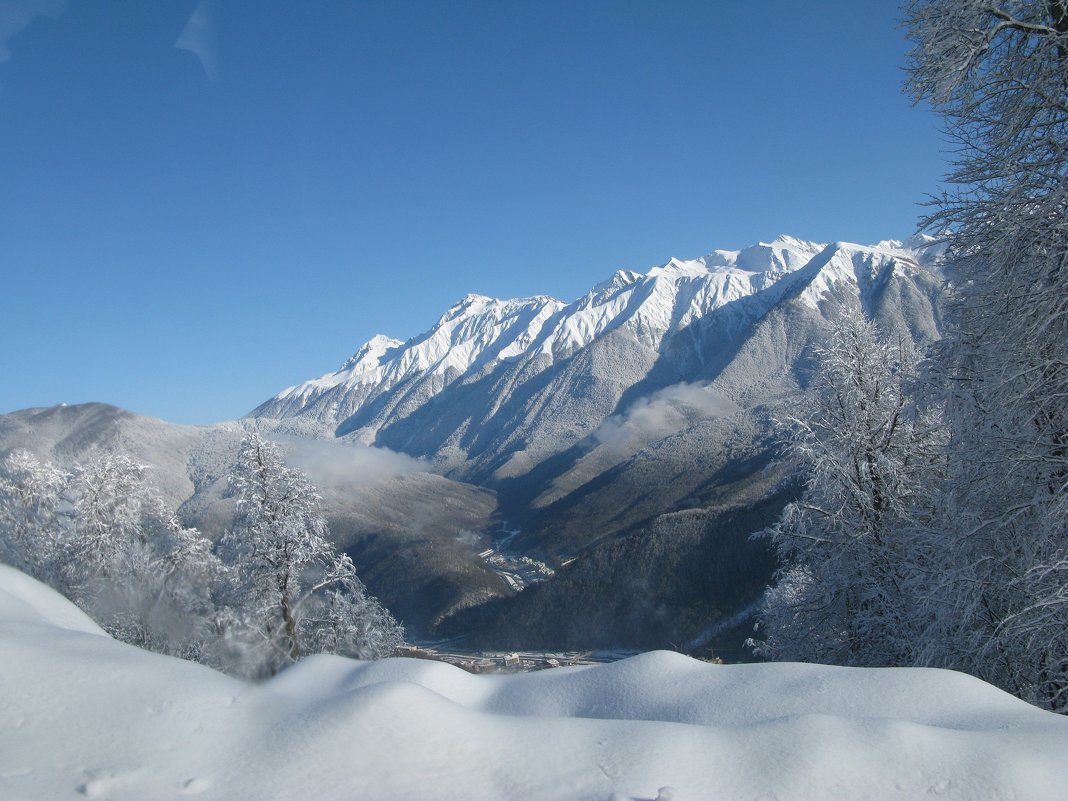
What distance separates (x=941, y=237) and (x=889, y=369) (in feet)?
16.6

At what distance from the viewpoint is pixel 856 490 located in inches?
480

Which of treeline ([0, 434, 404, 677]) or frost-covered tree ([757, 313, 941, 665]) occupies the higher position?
frost-covered tree ([757, 313, 941, 665])

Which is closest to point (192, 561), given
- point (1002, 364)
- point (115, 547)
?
point (115, 547)

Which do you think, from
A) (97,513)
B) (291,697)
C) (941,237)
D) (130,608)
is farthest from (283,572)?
(941,237)

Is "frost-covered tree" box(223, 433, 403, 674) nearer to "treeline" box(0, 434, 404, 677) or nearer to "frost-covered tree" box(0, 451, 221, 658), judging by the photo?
"treeline" box(0, 434, 404, 677)

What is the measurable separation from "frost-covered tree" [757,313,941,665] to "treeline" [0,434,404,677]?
444 inches

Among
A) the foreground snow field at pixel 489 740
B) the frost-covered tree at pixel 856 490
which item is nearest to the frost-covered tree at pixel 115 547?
the foreground snow field at pixel 489 740

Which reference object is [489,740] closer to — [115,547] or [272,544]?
[272,544]

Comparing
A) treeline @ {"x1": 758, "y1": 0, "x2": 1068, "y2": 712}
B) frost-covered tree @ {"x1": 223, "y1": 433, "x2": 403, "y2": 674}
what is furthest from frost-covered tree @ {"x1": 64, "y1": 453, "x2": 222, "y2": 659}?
treeline @ {"x1": 758, "y1": 0, "x2": 1068, "y2": 712}

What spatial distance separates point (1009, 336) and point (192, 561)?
2077 cm

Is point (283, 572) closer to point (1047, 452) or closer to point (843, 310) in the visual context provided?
point (843, 310)

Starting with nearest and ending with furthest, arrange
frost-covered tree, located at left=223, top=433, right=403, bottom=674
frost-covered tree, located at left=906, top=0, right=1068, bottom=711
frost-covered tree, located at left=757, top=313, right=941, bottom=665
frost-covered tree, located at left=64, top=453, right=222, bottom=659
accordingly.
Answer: frost-covered tree, located at left=906, top=0, right=1068, bottom=711 < frost-covered tree, located at left=757, top=313, right=941, bottom=665 < frost-covered tree, located at left=223, top=433, right=403, bottom=674 < frost-covered tree, located at left=64, top=453, right=222, bottom=659

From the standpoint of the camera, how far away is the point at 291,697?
447 cm

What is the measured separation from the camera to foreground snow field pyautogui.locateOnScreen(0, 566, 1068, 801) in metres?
3.44
